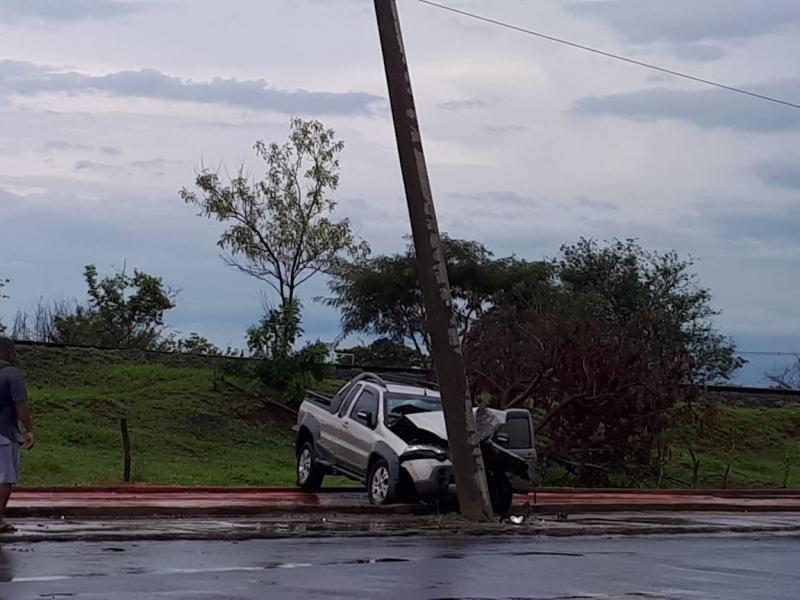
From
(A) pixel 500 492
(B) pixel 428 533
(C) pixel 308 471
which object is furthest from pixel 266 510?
(C) pixel 308 471

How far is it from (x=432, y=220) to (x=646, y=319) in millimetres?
18603

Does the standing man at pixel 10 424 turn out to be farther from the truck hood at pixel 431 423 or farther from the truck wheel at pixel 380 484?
the truck hood at pixel 431 423

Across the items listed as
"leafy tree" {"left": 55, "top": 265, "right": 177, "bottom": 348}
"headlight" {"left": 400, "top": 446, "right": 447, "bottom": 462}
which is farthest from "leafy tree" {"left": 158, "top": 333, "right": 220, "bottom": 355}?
"headlight" {"left": 400, "top": 446, "right": 447, "bottom": 462}

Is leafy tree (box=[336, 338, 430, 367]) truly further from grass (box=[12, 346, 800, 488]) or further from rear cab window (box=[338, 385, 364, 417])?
rear cab window (box=[338, 385, 364, 417])

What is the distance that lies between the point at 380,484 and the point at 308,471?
2.88 metres

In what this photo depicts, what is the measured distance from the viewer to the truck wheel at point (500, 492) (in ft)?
63.9

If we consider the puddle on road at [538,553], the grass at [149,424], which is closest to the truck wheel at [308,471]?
the grass at [149,424]

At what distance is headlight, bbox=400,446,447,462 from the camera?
1975 cm

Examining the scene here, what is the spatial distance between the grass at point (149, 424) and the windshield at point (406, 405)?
234 inches

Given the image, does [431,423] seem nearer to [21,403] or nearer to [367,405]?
[367,405]

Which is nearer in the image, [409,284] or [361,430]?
[361,430]

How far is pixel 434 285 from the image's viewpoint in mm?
18031

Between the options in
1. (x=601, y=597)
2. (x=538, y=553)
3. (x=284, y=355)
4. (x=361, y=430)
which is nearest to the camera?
(x=601, y=597)

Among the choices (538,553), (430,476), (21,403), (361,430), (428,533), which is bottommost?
(428,533)
